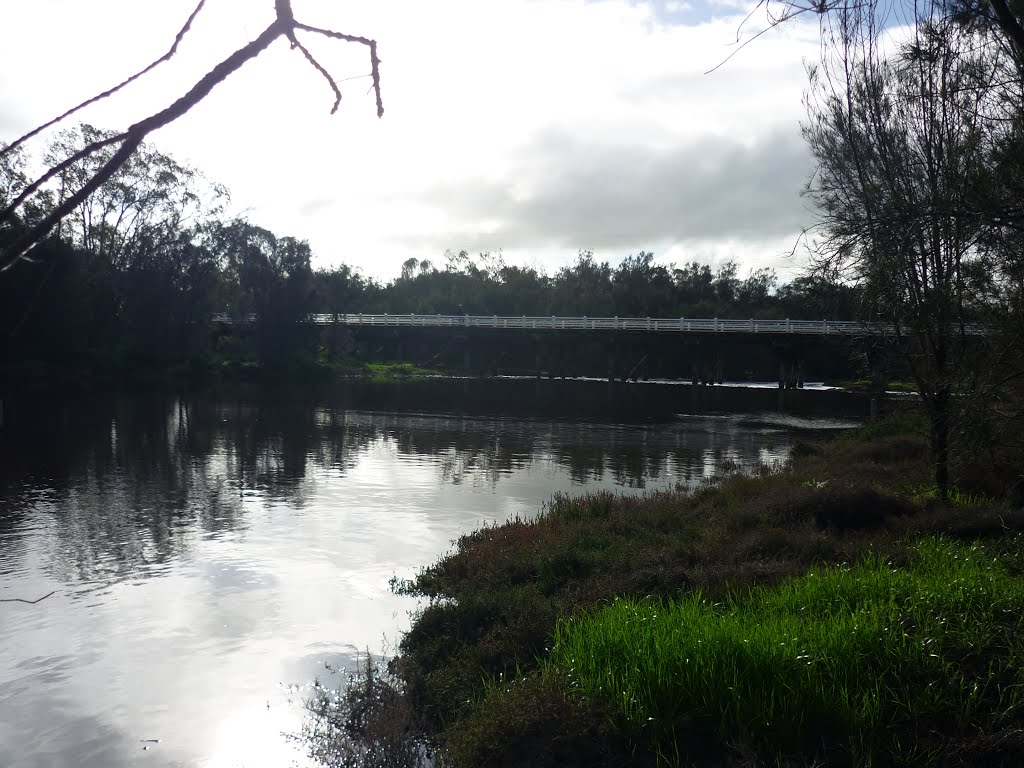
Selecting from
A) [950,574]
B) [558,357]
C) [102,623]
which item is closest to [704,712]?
[950,574]

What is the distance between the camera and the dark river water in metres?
8.35

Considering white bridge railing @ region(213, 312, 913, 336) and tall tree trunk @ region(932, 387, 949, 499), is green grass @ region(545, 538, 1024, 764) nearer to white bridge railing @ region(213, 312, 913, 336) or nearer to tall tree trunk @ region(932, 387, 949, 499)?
tall tree trunk @ region(932, 387, 949, 499)

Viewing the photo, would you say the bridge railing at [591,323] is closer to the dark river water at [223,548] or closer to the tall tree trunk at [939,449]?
the dark river water at [223,548]

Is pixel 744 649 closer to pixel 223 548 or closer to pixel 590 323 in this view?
pixel 223 548

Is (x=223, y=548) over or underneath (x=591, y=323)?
underneath

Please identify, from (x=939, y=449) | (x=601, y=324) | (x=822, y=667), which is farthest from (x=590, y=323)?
(x=822, y=667)

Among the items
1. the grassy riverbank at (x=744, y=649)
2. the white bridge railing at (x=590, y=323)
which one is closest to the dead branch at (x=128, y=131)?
the grassy riverbank at (x=744, y=649)

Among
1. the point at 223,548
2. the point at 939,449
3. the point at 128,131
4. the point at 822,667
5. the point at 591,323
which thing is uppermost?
the point at 591,323

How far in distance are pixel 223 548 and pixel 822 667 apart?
1165cm

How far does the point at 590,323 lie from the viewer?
7500 cm

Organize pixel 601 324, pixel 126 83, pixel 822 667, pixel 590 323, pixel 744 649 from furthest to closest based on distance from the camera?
pixel 590 323 → pixel 601 324 → pixel 744 649 → pixel 822 667 → pixel 126 83

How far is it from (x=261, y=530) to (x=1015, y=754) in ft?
45.9

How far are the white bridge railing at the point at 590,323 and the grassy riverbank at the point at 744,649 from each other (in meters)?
51.4

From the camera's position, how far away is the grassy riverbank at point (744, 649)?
5.52 meters
